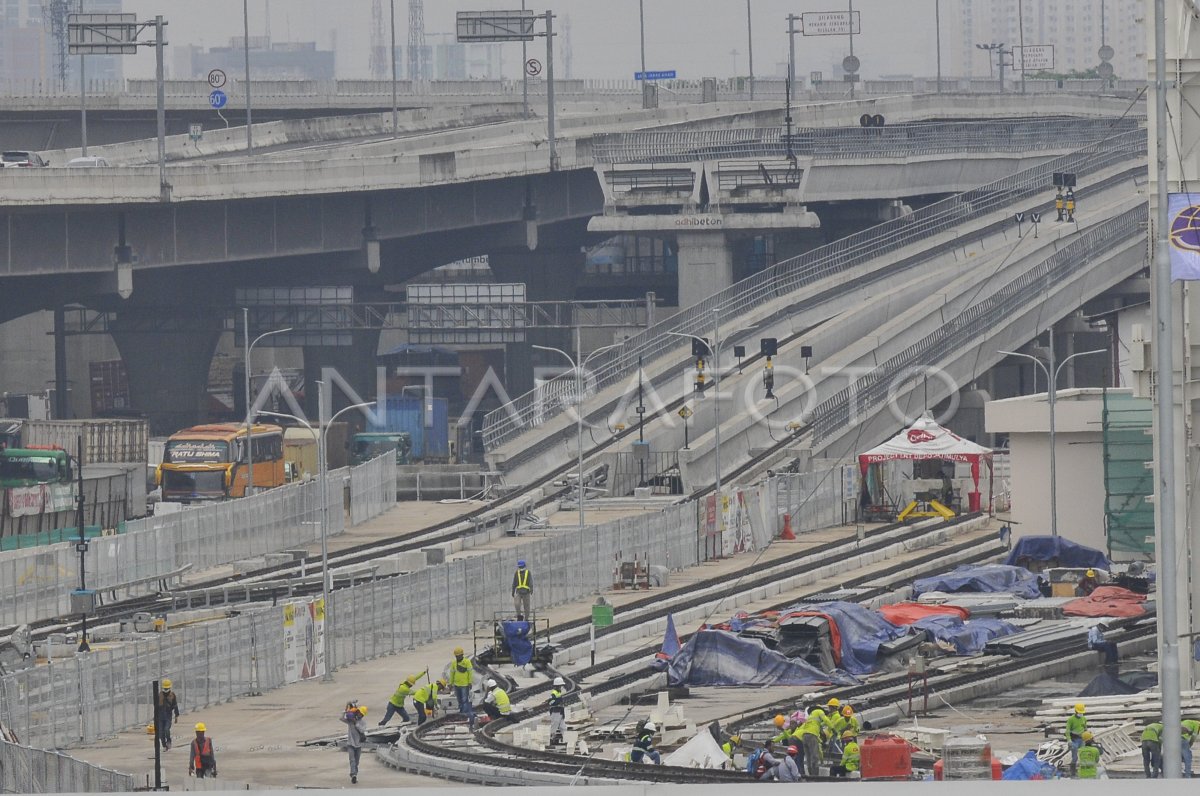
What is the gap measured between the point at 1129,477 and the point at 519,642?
65.1ft

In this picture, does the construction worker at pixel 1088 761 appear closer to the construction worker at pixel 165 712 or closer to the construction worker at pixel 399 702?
the construction worker at pixel 399 702

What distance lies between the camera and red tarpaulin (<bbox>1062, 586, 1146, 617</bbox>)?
5450 cm

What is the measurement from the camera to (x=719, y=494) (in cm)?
7612

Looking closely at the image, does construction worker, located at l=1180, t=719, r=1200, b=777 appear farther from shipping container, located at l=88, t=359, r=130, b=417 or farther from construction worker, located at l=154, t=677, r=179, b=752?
shipping container, located at l=88, t=359, r=130, b=417

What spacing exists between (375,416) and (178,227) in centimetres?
1478

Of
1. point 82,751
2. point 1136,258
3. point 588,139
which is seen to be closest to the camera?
point 82,751

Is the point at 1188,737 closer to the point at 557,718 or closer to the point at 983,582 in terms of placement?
the point at 557,718

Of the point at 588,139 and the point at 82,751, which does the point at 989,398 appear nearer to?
the point at 588,139

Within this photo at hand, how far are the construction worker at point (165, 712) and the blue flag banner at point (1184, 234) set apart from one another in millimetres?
20630

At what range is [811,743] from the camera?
116ft

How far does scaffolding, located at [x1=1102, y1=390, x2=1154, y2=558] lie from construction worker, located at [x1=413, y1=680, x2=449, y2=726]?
80.7ft

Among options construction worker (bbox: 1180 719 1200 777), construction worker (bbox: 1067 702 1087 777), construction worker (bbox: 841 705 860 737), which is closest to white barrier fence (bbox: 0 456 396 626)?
construction worker (bbox: 841 705 860 737)

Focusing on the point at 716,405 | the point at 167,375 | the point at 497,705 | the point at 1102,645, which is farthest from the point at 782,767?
the point at 167,375

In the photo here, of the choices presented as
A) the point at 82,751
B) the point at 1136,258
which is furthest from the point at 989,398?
the point at 82,751
